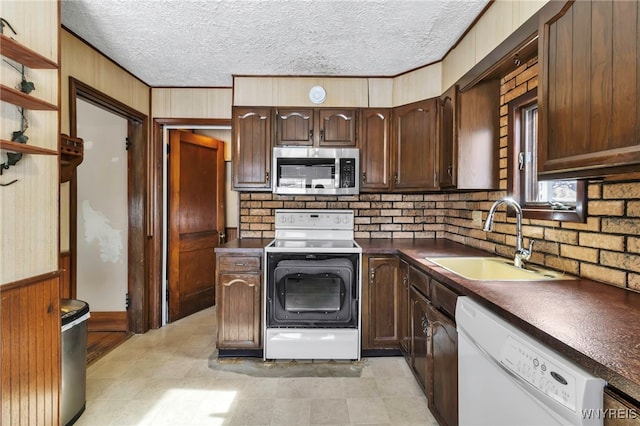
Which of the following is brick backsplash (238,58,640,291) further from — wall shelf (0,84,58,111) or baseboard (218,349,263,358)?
wall shelf (0,84,58,111)

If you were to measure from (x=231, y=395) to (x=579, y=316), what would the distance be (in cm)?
198

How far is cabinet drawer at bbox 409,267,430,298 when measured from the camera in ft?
6.23

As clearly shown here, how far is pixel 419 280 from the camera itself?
2041mm

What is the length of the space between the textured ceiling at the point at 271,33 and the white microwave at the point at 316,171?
2.34ft

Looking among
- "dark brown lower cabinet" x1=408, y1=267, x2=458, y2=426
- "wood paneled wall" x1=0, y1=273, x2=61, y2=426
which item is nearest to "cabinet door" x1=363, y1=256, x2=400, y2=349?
"dark brown lower cabinet" x1=408, y1=267, x2=458, y2=426

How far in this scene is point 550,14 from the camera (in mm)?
1268

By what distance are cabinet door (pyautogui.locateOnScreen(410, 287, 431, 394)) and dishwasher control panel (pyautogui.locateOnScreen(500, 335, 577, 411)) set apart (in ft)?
3.05

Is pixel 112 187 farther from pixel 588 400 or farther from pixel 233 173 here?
pixel 588 400

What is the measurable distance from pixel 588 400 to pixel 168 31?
2691mm

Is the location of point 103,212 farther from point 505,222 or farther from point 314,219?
point 505,222

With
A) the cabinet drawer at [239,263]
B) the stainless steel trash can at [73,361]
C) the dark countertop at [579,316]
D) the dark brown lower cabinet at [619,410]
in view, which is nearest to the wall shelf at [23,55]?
the stainless steel trash can at [73,361]

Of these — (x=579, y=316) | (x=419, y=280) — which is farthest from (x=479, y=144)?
(x=579, y=316)

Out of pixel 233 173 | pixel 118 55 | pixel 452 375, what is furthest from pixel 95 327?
pixel 452 375

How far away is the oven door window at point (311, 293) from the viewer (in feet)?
8.15
